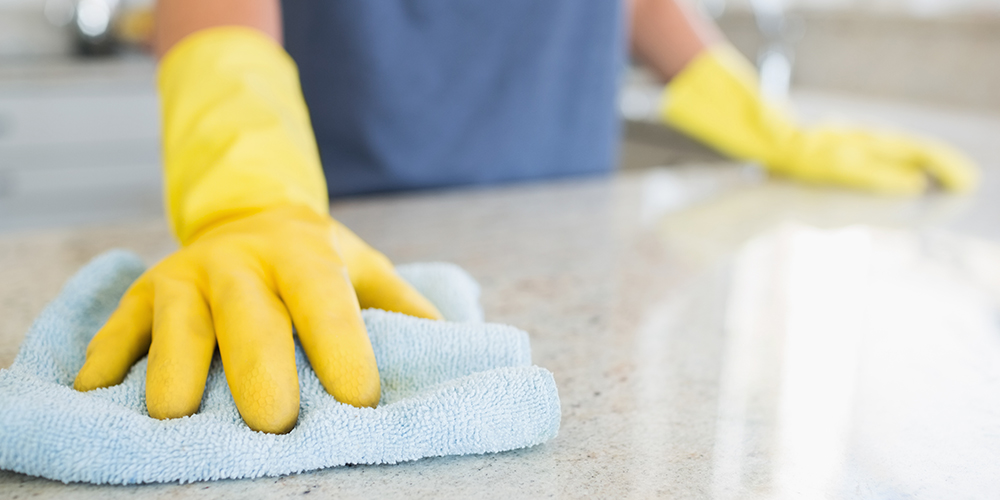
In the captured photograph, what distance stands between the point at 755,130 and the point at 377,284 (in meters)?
0.90

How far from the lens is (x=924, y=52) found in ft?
6.77

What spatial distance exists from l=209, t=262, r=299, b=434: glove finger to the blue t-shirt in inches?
25.4

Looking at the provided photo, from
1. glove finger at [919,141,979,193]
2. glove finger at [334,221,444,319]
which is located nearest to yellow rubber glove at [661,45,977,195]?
glove finger at [919,141,979,193]

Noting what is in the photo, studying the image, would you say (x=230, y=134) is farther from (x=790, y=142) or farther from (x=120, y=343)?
(x=790, y=142)

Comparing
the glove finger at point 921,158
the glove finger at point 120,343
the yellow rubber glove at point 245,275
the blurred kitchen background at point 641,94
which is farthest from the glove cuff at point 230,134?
the blurred kitchen background at point 641,94

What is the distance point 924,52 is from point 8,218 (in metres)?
2.59

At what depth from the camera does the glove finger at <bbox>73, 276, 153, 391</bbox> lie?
1.42ft

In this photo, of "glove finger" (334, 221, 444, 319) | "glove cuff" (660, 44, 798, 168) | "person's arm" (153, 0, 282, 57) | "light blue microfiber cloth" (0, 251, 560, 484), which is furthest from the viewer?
"glove cuff" (660, 44, 798, 168)

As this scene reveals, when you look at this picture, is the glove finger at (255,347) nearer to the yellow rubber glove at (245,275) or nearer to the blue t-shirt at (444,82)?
the yellow rubber glove at (245,275)

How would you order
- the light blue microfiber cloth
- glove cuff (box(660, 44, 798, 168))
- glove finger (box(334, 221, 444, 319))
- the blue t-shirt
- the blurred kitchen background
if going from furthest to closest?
the blurred kitchen background → glove cuff (box(660, 44, 798, 168)) → the blue t-shirt → glove finger (box(334, 221, 444, 319)) → the light blue microfiber cloth

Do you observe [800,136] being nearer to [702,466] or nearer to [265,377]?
[702,466]

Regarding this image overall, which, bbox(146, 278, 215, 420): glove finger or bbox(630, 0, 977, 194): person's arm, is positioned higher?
bbox(630, 0, 977, 194): person's arm

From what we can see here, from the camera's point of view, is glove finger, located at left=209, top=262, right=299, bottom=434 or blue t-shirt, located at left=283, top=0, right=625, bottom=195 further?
blue t-shirt, located at left=283, top=0, right=625, bottom=195

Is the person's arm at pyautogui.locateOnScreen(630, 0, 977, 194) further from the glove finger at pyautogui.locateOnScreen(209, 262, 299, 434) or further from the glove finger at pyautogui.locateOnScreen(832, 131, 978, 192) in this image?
the glove finger at pyautogui.locateOnScreen(209, 262, 299, 434)
